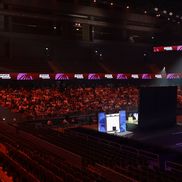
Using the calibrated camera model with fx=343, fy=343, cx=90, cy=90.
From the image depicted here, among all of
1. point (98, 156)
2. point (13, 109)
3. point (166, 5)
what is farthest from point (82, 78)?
point (98, 156)

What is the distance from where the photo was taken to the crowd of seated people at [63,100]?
2775 cm

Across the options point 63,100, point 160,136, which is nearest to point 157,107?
point 160,136

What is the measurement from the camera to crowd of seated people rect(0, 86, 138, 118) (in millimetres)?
27750

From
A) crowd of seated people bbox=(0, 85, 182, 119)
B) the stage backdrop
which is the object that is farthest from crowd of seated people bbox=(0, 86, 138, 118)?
the stage backdrop

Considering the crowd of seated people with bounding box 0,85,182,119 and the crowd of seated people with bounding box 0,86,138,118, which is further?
the crowd of seated people with bounding box 0,86,138,118

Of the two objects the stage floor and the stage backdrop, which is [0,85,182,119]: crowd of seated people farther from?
the stage floor

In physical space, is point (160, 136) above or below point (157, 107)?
below

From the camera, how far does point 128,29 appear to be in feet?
146

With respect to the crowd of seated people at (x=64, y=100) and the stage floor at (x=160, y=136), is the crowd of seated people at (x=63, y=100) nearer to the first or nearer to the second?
the crowd of seated people at (x=64, y=100)

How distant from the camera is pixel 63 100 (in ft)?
106

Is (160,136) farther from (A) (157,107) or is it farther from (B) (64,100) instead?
(B) (64,100)

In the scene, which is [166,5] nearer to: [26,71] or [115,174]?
[26,71]

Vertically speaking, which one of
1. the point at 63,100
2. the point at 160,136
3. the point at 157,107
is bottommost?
the point at 160,136

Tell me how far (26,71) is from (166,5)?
24228 mm
